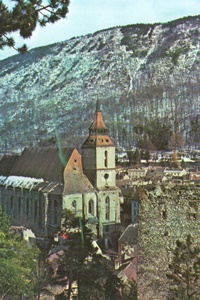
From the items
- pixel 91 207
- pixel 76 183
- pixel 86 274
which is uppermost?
pixel 76 183

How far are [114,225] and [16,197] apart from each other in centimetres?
1151

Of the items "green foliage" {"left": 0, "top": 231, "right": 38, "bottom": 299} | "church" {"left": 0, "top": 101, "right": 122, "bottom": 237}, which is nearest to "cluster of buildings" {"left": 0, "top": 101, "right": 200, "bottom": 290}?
"church" {"left": 0, "top": 101, "right": 122, "bottom": 237}

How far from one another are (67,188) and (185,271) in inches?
1461

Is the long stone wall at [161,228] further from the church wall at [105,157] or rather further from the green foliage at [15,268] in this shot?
the church wall at [105,157]

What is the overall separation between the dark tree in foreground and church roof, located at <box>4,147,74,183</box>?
37.8 metres

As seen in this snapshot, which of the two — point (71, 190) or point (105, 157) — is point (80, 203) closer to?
point (71, 190)

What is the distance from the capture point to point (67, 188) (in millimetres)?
50219

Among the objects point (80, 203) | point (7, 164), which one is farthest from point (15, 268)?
point (7, 164)

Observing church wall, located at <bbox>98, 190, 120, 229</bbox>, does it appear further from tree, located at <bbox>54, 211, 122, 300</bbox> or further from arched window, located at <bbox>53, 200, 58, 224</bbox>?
tree, located at <bbox>54, 211, 122, 300</bbox>

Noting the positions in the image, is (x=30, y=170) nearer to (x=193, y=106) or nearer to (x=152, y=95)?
(x=193, y=106)

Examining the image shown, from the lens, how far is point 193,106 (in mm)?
157750

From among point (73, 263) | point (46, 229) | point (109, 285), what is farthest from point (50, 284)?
point (46, 229)

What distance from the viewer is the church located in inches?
1967

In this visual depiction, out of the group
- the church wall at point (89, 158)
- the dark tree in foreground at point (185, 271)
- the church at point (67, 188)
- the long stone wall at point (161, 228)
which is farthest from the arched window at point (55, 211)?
the dark tree in foreground at point (185, 271)
